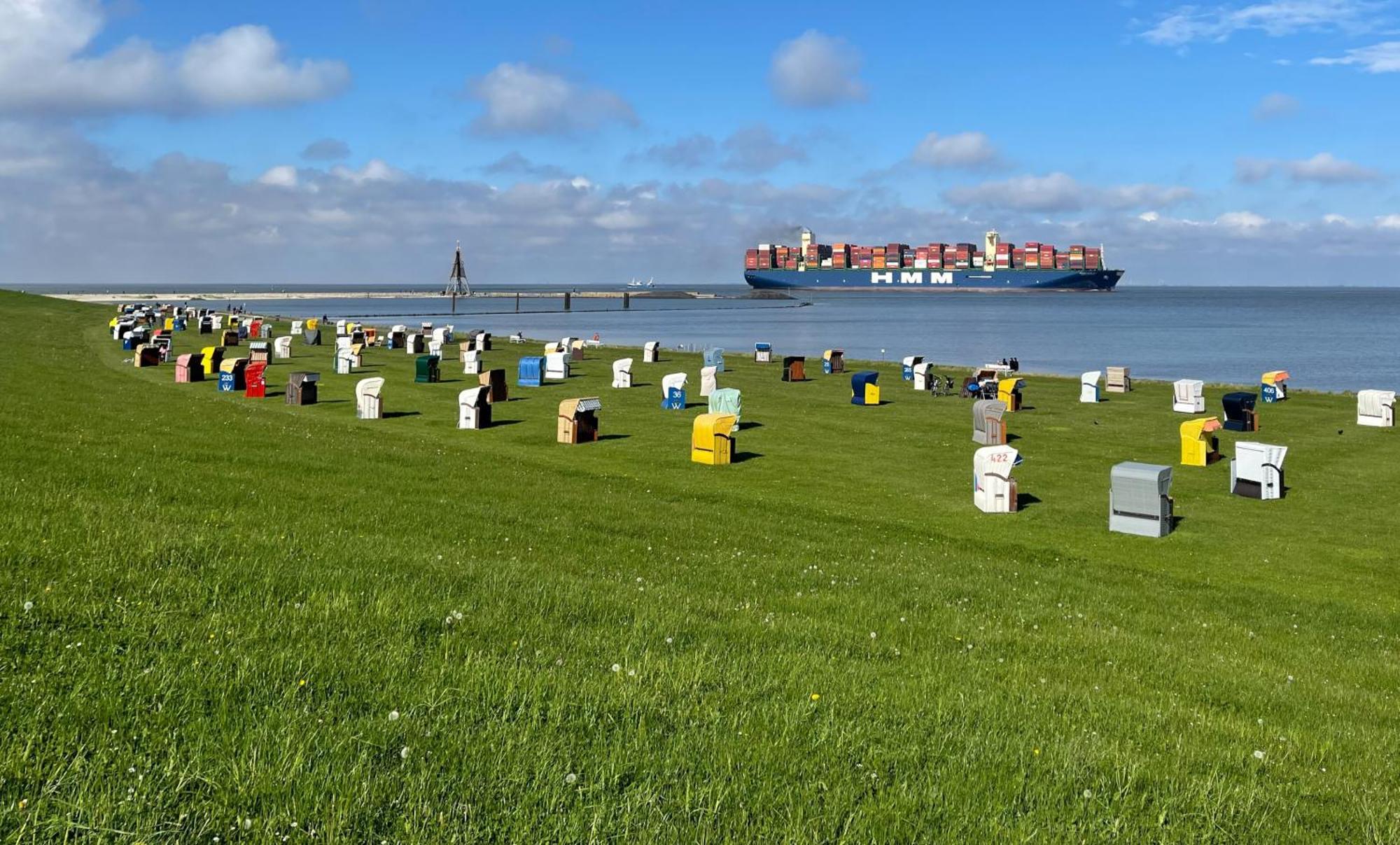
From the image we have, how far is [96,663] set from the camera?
19.9 ft

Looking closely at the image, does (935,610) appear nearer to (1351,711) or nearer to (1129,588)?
(1351,711)

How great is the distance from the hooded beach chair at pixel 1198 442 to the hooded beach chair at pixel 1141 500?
353 inches

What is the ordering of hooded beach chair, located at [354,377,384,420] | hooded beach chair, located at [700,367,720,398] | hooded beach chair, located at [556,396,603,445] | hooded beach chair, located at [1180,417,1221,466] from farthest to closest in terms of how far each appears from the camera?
hooded beach chair, located at [700,367,720,398]
hooded beach chair, located at [354,377,384,420]
hooded beach chair, located at [556,396,603,445]
hooded beach chair, located at [1180,417,1221,466]

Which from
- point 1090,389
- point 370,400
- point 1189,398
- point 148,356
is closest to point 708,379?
point 370,400

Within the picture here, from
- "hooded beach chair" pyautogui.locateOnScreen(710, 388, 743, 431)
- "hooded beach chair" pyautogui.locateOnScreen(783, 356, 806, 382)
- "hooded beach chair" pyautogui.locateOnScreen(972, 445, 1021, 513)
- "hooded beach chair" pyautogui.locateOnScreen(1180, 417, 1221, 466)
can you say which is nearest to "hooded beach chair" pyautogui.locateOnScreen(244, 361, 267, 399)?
→ "hooded beach chair" pyautogui.locateOnScreen(710, 388, 743, 431)

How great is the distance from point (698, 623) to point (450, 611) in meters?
2.19

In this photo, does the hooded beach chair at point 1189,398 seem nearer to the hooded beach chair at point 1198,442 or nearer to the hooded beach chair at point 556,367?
the hooded beach chair at point 1198,442

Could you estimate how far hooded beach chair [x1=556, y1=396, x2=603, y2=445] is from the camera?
2880cm

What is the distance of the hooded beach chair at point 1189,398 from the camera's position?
39.8m

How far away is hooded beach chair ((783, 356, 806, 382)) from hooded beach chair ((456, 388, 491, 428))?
78.8 feet

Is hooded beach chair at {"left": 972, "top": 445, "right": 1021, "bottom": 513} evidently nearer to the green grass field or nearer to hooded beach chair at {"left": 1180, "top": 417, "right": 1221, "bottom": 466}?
the green grass field

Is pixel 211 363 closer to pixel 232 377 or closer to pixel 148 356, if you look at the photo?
pixel 148 356

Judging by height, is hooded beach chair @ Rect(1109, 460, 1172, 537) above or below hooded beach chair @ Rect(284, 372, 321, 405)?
below

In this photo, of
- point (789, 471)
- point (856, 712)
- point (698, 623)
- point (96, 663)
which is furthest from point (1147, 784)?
point (789, 471)
